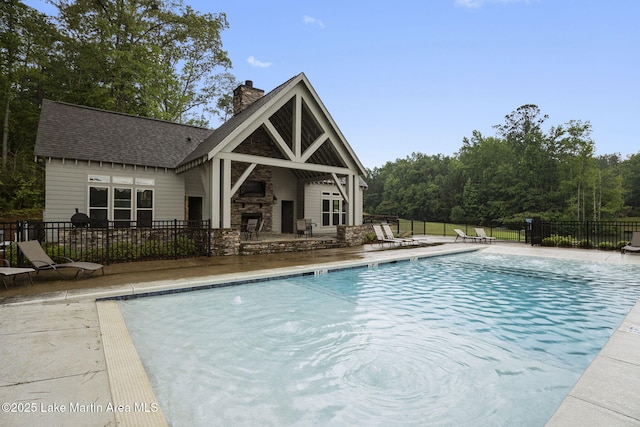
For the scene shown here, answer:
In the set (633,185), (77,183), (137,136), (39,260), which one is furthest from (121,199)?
(633,185)

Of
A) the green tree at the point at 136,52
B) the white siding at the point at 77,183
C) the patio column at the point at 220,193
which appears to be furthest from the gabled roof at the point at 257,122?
the green tree at the point at 136,52

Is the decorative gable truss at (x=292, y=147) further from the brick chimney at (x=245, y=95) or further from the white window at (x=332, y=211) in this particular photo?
the white window at (x=332, y=211)

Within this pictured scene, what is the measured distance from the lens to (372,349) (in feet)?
15.0

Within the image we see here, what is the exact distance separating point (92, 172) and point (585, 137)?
5025 centimetres

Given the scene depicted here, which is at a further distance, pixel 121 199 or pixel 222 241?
pixel 121 199

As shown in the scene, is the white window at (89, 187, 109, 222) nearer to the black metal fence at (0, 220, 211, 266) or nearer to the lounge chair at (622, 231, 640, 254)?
A: the black metal fence at (0, 220, 211, 266)

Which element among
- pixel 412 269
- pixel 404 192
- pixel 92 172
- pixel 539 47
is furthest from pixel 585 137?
pixel 92 172

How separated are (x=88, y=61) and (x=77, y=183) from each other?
15620 mm

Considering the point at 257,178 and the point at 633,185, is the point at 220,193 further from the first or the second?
the point at 633,185

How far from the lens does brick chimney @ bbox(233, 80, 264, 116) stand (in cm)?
1678

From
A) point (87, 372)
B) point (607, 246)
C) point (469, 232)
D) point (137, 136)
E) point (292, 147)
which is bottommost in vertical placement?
point (87, 372)

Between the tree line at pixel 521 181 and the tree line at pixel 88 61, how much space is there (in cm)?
2352

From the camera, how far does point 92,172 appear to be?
43.7 ft

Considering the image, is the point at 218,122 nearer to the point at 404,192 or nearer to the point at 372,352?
the point at 372,352
